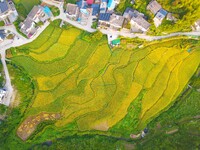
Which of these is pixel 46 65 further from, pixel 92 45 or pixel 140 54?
pixel 140 54

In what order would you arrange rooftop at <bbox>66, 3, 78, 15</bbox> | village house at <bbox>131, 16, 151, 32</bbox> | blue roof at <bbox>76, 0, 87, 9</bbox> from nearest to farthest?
A: village house at <bbox>131, 16, 151, 32</bbox> → rooftop at <bbox>66, 3, 78, 15</bbox> → blue roof at <bbox>76, 0, 87, 9</bbox>

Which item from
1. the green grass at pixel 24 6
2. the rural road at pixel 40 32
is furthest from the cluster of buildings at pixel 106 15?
the green grass at pixel 24 6

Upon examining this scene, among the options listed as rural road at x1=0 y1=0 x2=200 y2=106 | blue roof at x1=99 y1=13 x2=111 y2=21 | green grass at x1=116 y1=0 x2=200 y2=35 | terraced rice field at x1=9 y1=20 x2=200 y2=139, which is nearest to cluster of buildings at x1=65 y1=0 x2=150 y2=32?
blue roof at x1=99 y1=13 x2=111 y2=21

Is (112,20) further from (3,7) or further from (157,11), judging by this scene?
(3,7)

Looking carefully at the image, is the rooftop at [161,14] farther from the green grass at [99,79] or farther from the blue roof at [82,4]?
the blue roof at [82,4]

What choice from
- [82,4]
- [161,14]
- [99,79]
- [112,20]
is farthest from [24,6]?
[161,14]

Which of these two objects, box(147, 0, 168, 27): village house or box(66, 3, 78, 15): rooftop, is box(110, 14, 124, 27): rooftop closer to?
box(147, 0, 168, 27): village house

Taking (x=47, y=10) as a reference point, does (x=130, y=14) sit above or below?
below
